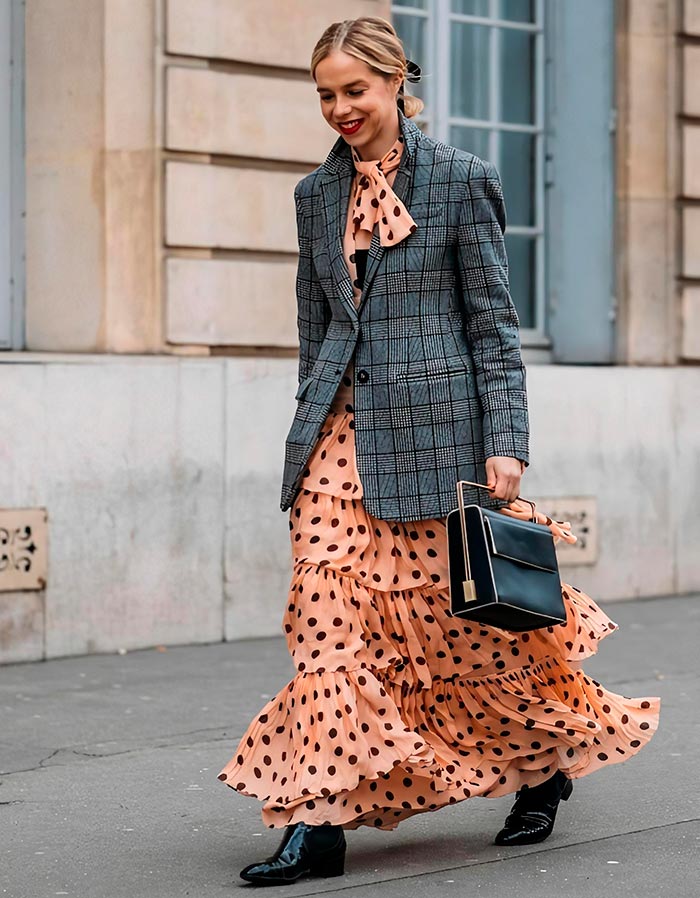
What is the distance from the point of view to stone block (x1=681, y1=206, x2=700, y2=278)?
11.0 m

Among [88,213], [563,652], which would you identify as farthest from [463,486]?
[88,213]

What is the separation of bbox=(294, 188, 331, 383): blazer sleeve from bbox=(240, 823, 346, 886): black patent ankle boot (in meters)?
1.11

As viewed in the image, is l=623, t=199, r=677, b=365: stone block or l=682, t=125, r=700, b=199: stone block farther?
l=682, t=125, r=700, b=199: stone block

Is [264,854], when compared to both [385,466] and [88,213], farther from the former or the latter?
[88,213]

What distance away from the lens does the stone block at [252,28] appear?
8.84m

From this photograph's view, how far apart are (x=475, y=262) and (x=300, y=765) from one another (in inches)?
49.9

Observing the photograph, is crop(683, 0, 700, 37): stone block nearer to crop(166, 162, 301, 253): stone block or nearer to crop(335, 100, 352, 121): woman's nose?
crop(166, 162, 301, 253): stone block

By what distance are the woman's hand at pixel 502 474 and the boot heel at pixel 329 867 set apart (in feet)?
3.06

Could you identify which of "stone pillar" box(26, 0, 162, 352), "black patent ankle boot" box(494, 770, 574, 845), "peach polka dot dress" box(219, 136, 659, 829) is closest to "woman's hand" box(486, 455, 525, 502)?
"peach polka dot dress" box(219, 136, 659, 829)

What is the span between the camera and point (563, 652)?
4.88m

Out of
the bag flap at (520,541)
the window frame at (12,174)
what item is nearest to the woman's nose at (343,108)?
the bag flap at (520,541)

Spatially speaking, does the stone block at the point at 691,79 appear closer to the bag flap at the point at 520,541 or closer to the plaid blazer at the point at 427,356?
the plaid blazer at the point at 427,356

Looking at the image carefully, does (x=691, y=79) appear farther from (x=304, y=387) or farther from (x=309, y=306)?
(x=304, y=387)

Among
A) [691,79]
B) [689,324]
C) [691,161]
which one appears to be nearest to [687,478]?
[689,324]
